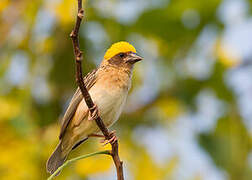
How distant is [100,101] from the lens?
14.5ft

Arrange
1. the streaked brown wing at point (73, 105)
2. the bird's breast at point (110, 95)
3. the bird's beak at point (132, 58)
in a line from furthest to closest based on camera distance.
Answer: the bird's beak at point (132, 58), the streaked brown wing at point (73, 105), the bird's breast at point (110, 95)

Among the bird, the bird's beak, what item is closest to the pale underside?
the bird

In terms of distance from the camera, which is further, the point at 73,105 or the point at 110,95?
the point at 73,105

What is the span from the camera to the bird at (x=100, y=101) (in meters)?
4.47

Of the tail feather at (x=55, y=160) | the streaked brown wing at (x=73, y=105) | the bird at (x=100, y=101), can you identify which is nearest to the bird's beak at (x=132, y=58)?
the bird at (x=100, y=101)

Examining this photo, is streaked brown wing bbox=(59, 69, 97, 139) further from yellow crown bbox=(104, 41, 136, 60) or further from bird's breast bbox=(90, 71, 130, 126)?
yellow crown bbox=(104, 41, 136, 60)

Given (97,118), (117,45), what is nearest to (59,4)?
(117,45)

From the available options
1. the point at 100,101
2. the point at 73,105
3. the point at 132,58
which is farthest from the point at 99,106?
the point at 132,58

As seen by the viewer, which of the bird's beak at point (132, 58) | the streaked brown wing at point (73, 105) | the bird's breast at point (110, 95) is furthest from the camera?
the bird's beak at point (132, 58)

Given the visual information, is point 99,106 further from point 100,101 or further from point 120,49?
point 120,49

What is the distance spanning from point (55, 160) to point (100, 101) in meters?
0.62

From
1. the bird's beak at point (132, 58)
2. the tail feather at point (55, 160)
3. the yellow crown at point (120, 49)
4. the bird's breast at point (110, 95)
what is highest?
the yellow crown at point (120, 49)

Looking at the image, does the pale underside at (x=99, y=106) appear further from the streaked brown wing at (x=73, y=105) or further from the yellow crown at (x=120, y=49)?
the yellow crown at (x=120, y=49)

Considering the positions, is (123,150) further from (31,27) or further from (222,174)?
(31,27)
